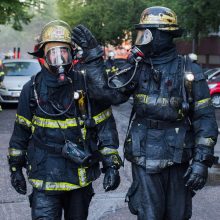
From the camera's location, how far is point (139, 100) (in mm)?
4172

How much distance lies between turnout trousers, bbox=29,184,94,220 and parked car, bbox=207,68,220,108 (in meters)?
15.2

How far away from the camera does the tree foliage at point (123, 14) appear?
22.9m

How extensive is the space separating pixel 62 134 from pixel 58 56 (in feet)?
1.80

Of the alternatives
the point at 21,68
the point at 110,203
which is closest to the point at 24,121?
the point at 110,203

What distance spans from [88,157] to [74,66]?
2.22 feet

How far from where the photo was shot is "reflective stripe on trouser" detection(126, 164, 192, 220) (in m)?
4.10

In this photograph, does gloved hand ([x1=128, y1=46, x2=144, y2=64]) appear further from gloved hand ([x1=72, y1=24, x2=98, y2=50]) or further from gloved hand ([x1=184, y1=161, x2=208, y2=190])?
gloved hand ([x1=184, y1=161, x2=208, y2=190])

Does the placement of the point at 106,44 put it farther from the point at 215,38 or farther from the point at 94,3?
the point at 215,38

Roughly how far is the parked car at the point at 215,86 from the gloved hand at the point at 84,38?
15.4 meters

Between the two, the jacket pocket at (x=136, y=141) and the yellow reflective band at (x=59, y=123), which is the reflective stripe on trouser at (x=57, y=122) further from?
the jacket pocket at (x=136, y=141)

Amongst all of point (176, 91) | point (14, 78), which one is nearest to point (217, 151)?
point (176, 91)

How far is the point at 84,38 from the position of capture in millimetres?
3984

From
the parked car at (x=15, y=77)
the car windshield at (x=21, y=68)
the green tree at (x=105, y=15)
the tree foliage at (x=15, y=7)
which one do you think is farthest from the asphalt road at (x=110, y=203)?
the green tree at (x=105, y=15)

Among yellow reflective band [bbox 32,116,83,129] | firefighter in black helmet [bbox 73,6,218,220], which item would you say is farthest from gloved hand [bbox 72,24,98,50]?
yellow reflective band [bbox 32,116,83,129]
